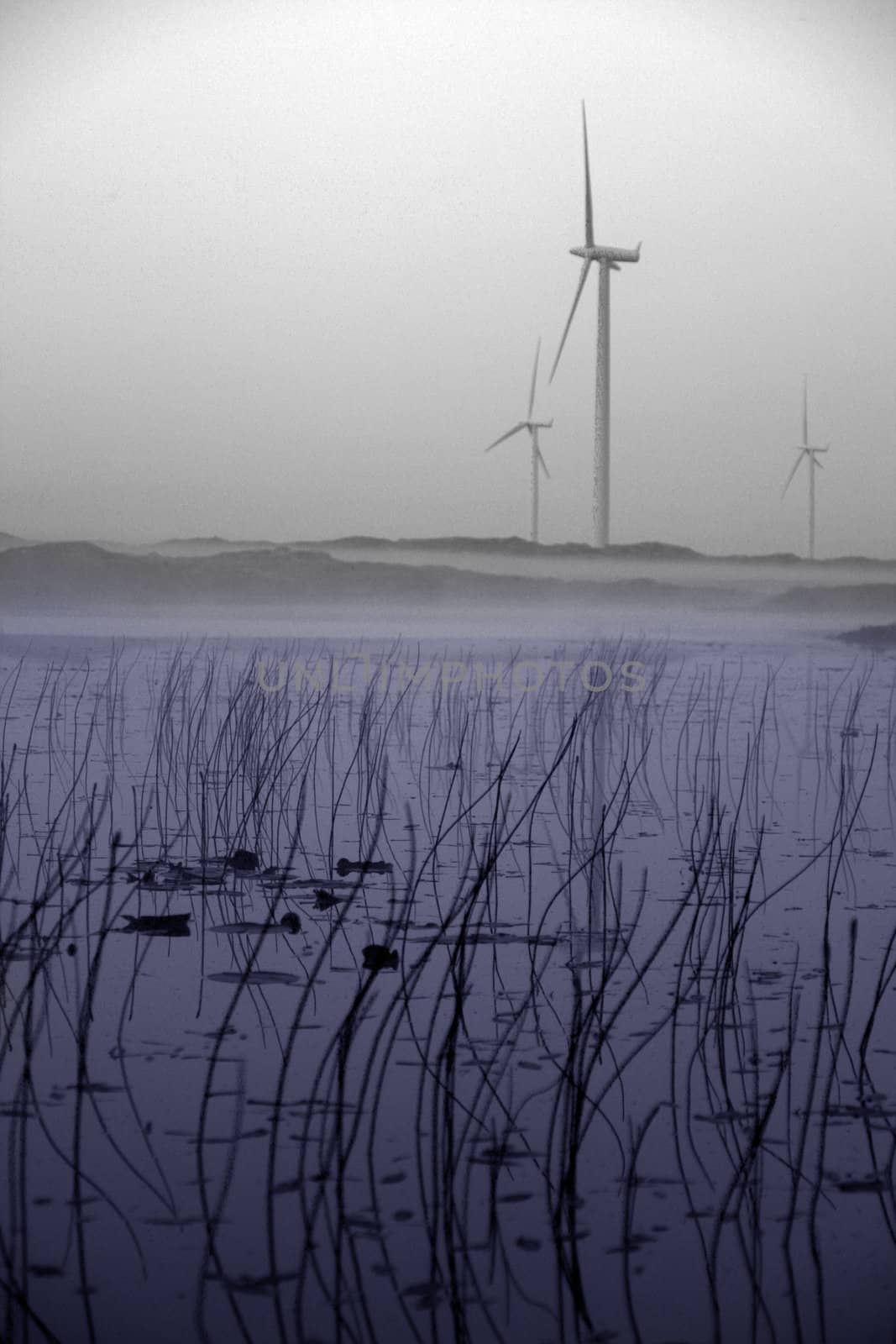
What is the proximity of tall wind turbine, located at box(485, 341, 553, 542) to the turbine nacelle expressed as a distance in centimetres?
99

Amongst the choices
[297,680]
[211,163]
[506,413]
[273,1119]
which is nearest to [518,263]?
[506,413]

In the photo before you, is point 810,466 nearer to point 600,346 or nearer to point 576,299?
point 600,346

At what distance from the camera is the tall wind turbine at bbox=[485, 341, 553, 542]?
522 inches

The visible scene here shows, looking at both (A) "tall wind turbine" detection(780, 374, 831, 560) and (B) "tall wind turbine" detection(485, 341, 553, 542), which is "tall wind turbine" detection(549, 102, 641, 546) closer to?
(B) "tall wind turbine" detection(485, 341, 553, 542)

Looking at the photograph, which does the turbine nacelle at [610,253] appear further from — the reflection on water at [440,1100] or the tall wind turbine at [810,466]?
the reflection on water at [440,1100]

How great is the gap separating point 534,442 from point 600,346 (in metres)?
1.44

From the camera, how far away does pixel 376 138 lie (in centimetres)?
1330

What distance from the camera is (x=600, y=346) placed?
45.5ft

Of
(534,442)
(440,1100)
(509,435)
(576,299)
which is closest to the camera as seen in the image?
(440,1100)

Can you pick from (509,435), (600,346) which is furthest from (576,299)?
(509,435)

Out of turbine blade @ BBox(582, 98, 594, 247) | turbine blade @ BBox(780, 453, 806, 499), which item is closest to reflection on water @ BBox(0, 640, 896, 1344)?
turbine blade @ BBox(780, 453, 806, 499)

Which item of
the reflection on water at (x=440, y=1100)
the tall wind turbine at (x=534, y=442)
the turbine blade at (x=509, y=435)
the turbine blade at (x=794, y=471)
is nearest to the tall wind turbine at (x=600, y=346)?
the tall wind turbine at (x=534, y=442)

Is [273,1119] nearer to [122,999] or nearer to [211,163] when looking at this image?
[122,999]

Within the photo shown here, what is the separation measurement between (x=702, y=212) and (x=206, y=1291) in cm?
1344
